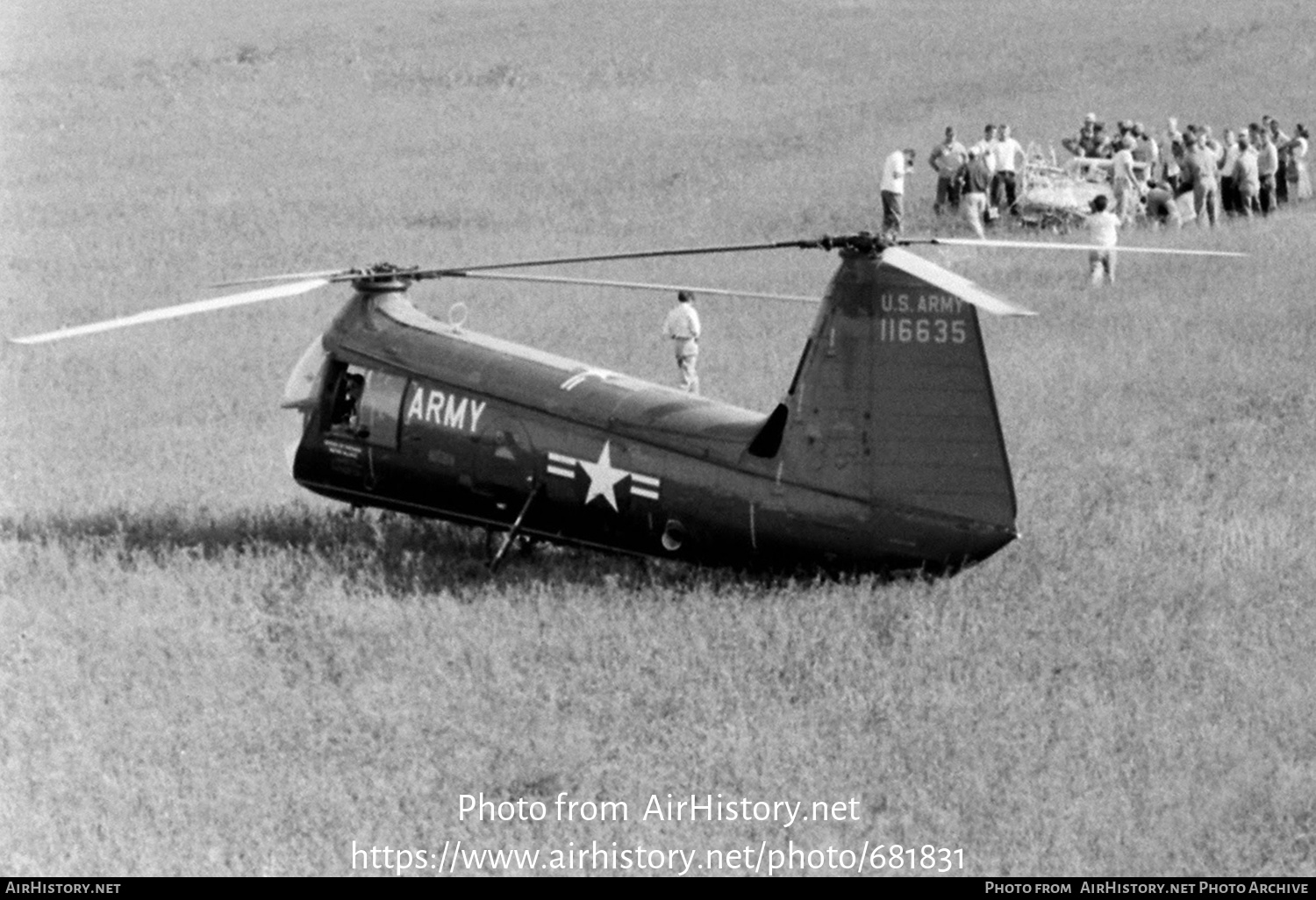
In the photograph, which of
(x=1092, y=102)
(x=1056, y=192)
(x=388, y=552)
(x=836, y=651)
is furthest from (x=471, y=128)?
(x=836, y=651)

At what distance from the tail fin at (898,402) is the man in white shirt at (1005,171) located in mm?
22145

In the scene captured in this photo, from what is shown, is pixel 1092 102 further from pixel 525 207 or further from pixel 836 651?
pixel 836 651

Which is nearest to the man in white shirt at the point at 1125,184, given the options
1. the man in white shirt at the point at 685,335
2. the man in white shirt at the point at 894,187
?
the man in white shirt at the point at 894,187

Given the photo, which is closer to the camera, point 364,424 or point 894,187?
point 364,424

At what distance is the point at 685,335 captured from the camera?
22812 mm

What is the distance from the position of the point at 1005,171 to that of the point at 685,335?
1481cm

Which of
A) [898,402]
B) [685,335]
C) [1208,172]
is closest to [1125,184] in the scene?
[1208,172]

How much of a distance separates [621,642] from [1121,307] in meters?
15.0

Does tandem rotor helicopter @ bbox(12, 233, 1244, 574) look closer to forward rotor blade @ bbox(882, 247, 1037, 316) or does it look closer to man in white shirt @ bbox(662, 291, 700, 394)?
forward rotor blade @ bbox(882, 247, 1037, 316)

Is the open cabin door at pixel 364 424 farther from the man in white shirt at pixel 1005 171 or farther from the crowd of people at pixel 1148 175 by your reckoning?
the man in white shirt at pixel 1005 171

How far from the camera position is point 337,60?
6506 cm

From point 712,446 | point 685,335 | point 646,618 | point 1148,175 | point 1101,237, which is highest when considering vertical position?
point 1148,175

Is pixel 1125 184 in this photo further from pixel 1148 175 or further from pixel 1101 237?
pixel 1101 237

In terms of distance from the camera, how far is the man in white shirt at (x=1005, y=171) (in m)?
35.6
